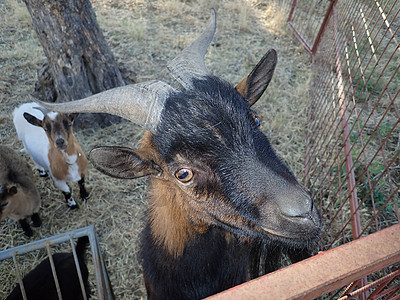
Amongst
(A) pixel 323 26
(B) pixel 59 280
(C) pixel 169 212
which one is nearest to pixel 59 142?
(B) pixel 59 280

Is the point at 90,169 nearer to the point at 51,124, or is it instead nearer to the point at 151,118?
the point at 51,124

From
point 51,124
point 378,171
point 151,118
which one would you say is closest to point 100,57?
point 51,124

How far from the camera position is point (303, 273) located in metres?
0.84

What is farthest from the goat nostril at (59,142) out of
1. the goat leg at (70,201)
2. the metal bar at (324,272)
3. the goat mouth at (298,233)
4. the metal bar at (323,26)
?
the metal bar at (323,26)

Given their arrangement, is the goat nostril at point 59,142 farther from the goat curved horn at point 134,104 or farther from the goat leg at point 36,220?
the goat curved horn at point 134,104

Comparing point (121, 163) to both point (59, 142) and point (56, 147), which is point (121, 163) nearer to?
point (59, 142)

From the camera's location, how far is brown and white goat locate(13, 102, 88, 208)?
305cm

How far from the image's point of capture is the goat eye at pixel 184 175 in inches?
67.5

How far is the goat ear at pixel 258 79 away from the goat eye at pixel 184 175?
0.77m

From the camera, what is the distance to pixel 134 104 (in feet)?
6.08

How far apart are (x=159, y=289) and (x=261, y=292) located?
1.65 metres

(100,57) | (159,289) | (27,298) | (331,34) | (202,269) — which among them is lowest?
(27,298)

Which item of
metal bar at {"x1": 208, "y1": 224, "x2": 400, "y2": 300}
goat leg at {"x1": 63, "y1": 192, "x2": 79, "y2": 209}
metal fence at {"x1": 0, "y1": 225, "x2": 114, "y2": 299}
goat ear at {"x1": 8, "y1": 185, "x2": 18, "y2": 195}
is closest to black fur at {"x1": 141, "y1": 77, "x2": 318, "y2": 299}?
metal bar at {"x1": 208, "y1": 224, "x2": 400, "y2": 300}

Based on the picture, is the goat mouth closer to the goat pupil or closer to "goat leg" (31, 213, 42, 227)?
the goat pupil
